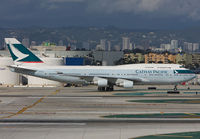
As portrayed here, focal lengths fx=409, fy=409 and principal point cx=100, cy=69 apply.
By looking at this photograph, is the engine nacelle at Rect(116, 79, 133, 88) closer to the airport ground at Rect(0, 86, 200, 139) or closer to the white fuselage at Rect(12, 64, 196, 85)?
the white fuselage at Rect(12, 64, 196, 85)

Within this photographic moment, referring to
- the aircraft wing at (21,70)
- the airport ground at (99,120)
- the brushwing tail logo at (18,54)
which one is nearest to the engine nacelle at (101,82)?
the aircraft wing at (21,70)

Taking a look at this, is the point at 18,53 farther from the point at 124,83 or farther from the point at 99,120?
the point at 99,120

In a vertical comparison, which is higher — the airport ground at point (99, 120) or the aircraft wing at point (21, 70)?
the aircraft wing at point (21, 70)

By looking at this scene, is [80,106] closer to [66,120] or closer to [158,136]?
[66,120]

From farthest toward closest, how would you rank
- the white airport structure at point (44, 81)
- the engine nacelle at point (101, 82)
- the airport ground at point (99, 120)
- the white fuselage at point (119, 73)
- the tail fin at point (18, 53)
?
the white airport structure at point (44, 81) → the tail fin at point (18, 53) → the white fuselage at point (119, 73) → the engine nacelle at point (101, 82) → the airport ground at point (99, 120)

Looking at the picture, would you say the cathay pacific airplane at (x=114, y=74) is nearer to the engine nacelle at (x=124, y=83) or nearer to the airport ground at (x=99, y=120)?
the engine nacelle at (x=124, y=83)

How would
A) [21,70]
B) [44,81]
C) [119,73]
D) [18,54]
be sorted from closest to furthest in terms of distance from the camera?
[21,70] < [119,73] < [18,54] < [44,81]

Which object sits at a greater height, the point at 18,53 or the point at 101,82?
the point at 18,53

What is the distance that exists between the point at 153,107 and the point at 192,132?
54.1ft

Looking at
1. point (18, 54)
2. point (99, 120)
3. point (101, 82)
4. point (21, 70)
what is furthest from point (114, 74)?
point (99, 120)

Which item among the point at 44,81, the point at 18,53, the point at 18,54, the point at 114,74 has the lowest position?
the point at 44,81

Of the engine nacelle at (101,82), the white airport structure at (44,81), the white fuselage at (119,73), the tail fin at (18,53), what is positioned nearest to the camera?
the engine nacelle at (101,82)

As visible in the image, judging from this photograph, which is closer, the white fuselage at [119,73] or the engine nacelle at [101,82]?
the engine nacelle at [101,82]

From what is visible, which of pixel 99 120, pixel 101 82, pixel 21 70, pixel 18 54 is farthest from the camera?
pixel 18 54
